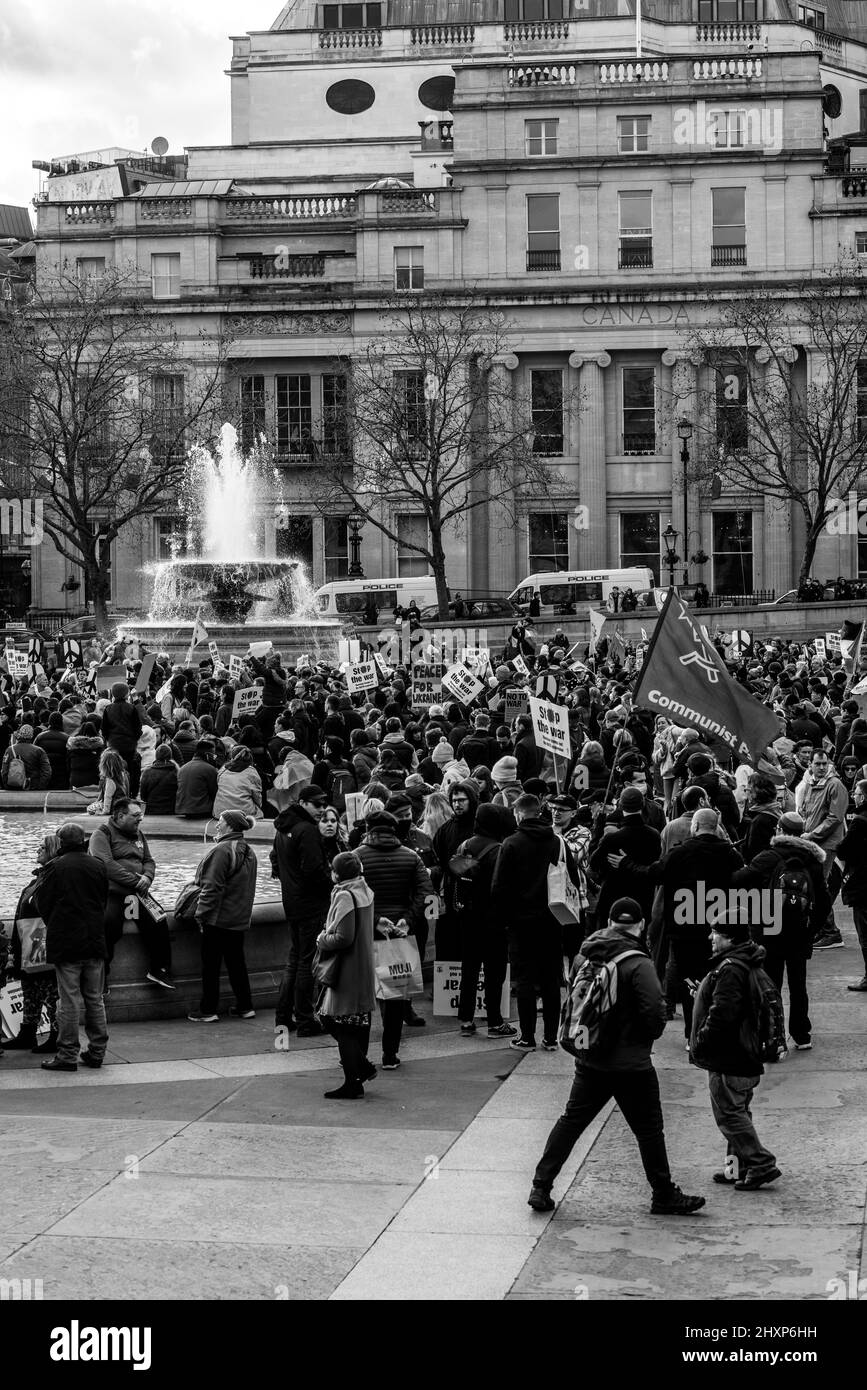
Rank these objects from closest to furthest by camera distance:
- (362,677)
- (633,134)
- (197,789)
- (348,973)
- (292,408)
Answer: (348,973)
(197,789)
(362,677)
(633,134)
(292,408)

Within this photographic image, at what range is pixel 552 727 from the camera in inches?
735

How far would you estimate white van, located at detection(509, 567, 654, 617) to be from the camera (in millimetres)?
61625

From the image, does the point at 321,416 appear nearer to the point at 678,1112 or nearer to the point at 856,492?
the point at 856,492

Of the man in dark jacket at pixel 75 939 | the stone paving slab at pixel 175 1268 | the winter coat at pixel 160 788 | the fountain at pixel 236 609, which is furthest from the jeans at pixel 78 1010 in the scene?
the fountain at pixel 236 609

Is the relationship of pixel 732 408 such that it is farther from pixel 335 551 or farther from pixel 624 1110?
pixel 624 1110

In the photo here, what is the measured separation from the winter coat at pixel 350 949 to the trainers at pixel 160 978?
8.80 feet

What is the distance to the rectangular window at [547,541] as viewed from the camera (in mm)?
71250

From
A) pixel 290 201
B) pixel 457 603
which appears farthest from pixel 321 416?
pixel 457 603

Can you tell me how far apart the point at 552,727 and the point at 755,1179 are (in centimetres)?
827

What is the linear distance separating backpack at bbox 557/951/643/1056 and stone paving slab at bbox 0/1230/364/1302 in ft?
4.82

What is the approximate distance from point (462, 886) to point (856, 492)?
57886 millimetres

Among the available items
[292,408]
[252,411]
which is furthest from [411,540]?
[252,411]

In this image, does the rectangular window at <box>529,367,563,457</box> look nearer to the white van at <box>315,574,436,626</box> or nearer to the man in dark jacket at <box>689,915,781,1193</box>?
the white van at <box>315,574,436,626</box>
